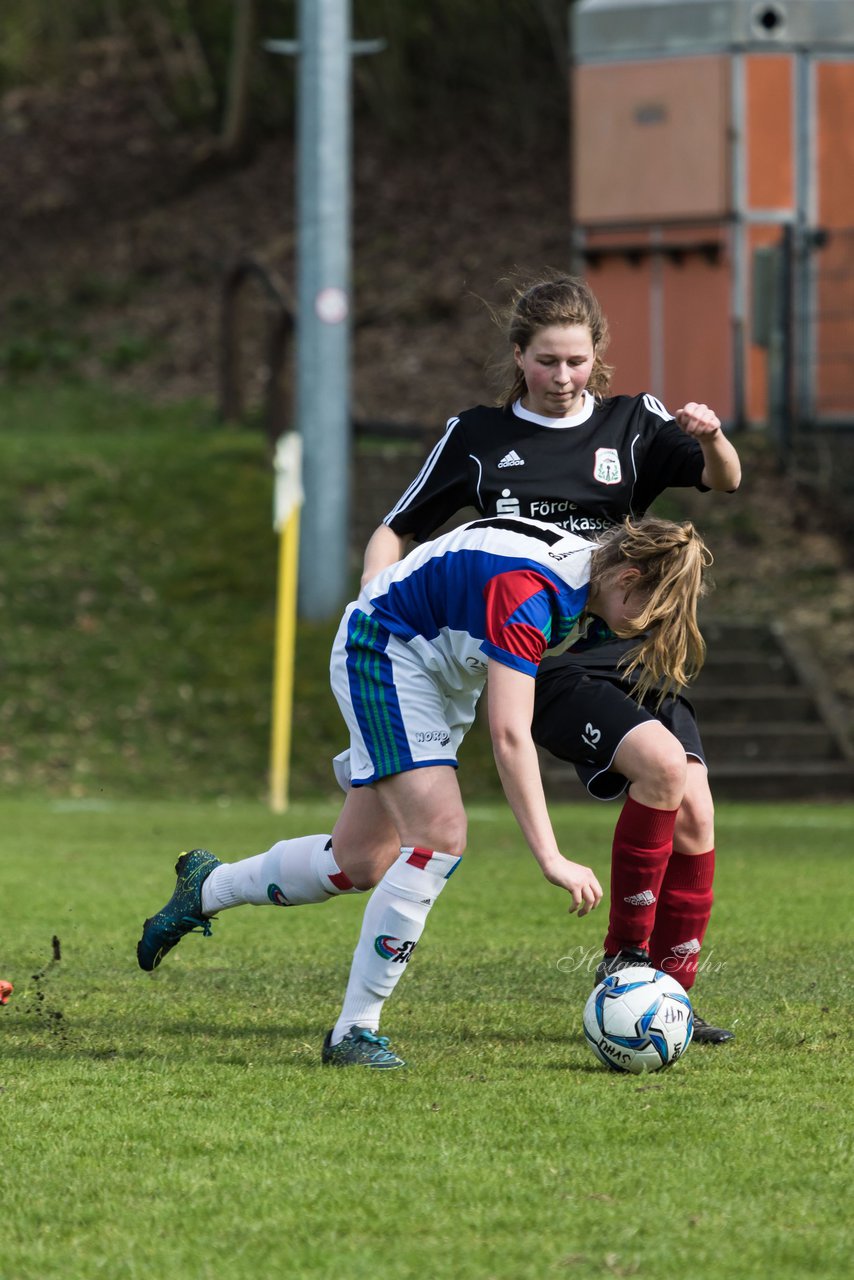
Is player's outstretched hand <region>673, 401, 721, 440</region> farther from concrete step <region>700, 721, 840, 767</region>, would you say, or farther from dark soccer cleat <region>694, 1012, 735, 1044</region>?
concrete step <region>700, 721, 840, 767</region>

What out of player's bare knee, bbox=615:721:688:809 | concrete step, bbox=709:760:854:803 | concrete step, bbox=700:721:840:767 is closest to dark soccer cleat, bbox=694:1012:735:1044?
player's bare knee, bbox=615:721:688:809

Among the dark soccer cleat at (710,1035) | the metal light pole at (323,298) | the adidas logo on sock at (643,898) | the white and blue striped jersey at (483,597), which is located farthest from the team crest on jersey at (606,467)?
the metal light pole at (323,298)

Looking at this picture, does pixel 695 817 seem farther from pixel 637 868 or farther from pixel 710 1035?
pixel 710 1035

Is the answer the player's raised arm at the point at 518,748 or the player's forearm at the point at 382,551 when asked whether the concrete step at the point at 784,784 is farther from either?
the player's raised arm at the point at 518,748

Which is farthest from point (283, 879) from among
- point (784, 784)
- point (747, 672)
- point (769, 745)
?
point (747, 672)

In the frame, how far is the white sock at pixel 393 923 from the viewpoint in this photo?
4.75 m

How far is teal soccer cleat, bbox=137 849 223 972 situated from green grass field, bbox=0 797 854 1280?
0.20 metres

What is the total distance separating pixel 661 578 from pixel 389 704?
741 millimetres

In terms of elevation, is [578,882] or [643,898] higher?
[578,882]

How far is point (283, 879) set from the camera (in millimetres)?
5199

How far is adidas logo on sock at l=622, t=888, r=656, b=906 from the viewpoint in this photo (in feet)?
17.0

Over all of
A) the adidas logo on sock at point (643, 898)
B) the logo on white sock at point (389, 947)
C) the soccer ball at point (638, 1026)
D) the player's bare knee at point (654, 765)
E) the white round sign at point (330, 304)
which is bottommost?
the soccer ball at point (638, 1026)

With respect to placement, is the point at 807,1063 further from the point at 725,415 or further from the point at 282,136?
the point at 282,136

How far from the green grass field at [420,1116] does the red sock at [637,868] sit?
0.33m
